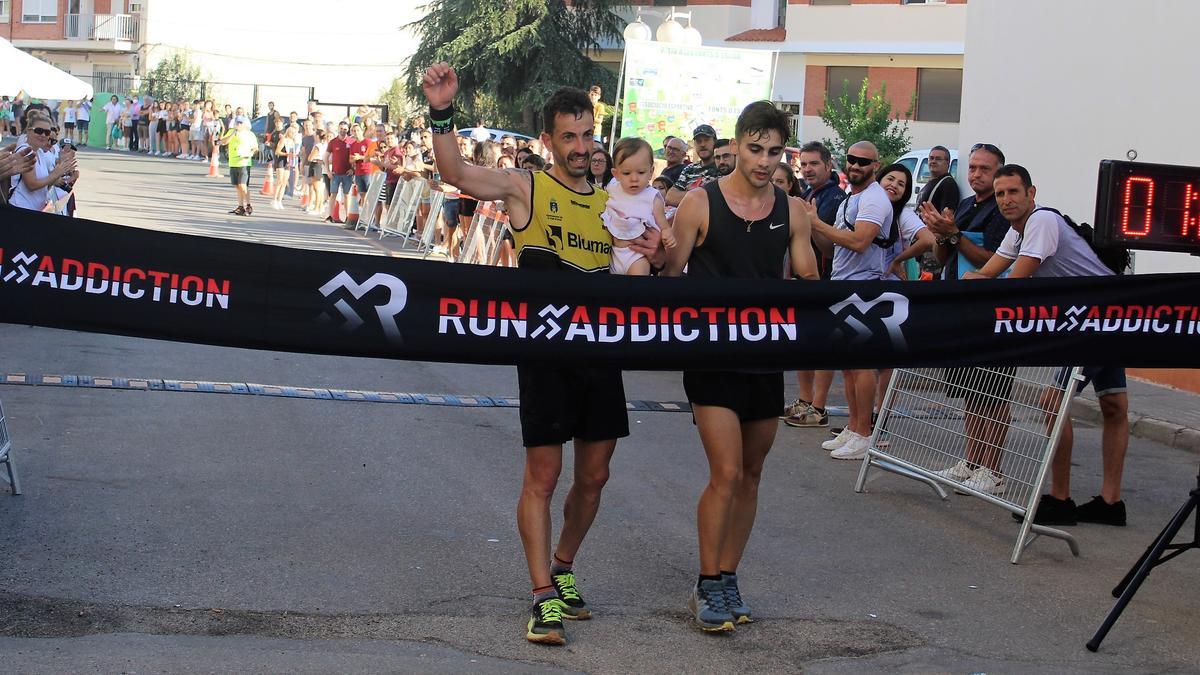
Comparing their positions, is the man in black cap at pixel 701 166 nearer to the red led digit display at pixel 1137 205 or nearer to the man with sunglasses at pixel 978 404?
the man with sunglasses at pixel 978 404

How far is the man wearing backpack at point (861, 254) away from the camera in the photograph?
30.8ft

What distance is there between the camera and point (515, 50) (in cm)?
4794

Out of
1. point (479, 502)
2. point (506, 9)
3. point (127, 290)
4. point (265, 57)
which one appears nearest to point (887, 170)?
point (479, 502)

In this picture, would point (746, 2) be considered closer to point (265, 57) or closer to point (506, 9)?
point (506, 9)

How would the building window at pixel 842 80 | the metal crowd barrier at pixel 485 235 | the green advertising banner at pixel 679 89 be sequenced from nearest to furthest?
the metal crowd barrier at pixel 485 235, the green advertising banner at pixel 679 89, the building window at pixel 842 80

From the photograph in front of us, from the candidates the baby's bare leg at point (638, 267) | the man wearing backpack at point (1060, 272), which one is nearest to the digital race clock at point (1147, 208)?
the man wearing backpack at point (1060, 272)

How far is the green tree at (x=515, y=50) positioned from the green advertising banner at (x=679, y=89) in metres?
24.3

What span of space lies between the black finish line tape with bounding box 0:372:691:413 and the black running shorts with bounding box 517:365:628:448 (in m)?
5.25

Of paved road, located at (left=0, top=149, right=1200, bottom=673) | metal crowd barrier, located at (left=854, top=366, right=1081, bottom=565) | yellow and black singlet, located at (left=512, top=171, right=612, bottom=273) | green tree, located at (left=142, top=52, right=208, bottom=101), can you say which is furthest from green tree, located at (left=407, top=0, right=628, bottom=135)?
yellow and black singlet, located at (left=512, top=171, right=612, bottom=273)

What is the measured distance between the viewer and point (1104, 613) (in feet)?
20.6

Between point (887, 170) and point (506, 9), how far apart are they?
40.1 meters

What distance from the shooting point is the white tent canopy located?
769 inches

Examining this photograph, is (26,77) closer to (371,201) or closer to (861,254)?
(371,201)

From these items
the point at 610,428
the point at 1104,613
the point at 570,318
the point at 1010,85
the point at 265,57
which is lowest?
the point at 1104,613
